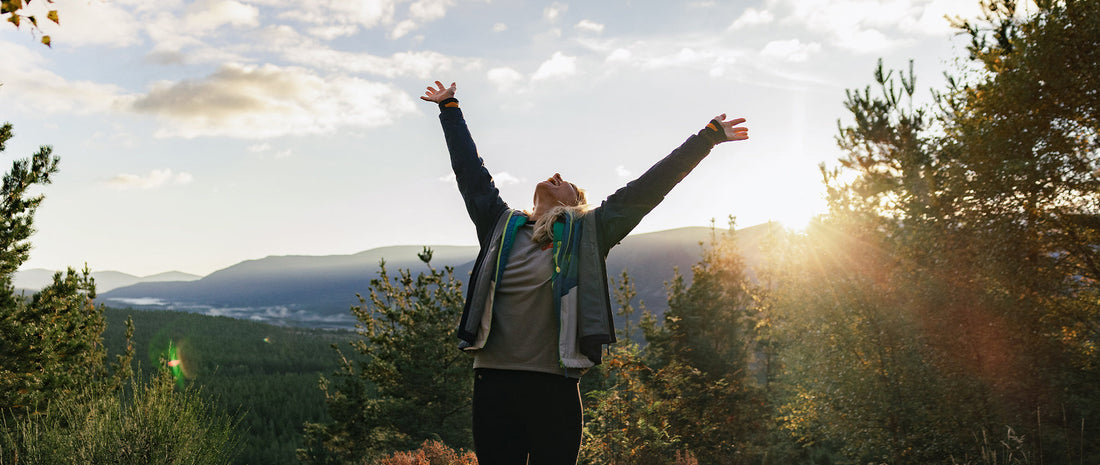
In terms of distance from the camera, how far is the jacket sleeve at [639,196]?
261 centimetres

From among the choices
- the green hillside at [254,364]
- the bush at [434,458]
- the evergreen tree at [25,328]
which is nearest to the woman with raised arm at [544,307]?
the bush at [434,458]

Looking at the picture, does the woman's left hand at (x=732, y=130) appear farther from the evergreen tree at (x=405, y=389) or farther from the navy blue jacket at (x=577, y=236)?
the evergreen tree at (x=405, y=389)

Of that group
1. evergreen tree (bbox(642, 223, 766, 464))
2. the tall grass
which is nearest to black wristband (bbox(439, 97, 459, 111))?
the tall grass

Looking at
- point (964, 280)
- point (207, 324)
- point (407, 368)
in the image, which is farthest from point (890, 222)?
point (207, 324)

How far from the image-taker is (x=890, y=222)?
16.5 meters

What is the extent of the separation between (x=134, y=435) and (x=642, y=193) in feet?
12.4

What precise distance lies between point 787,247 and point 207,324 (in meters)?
115

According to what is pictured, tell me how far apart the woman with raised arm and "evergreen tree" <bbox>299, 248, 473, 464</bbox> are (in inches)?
532

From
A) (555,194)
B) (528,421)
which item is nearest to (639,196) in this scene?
(555,194)

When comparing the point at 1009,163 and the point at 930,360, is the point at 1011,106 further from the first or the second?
the point at 930,360

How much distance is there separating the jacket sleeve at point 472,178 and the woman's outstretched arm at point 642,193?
21.7 inches

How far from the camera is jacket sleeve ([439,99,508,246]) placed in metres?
2.85

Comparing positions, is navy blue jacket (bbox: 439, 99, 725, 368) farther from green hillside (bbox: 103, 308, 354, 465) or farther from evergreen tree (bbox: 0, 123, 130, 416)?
green hillside (bbox: 103, 308, 354, 465)

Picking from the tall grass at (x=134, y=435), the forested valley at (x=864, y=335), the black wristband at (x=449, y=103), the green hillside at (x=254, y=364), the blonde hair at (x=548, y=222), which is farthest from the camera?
the green hillside at (x=254, y=364)
